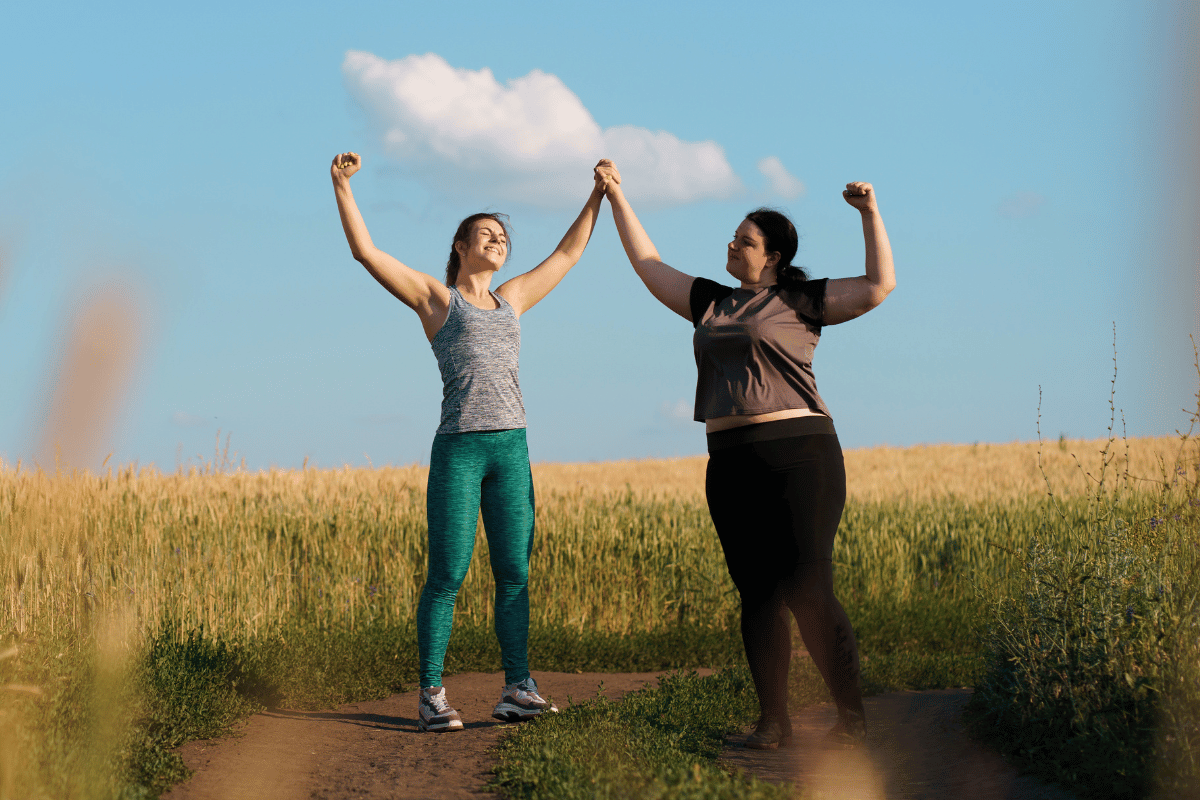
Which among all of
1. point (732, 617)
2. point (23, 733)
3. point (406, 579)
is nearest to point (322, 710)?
point (23, 733)

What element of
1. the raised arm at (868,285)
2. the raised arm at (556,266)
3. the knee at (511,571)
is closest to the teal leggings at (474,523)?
the knee at (511,571)

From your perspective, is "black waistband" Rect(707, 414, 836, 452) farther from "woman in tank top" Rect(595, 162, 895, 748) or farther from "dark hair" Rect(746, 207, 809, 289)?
"dark hair" Rect(746, 207, 809, 289)

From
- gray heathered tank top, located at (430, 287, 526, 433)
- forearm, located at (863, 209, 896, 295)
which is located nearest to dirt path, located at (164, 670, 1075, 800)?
gray heathered tank top, located at (430, 287, 526, 433)

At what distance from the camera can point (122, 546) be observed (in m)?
8.91

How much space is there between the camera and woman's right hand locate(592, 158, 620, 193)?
5297 mm

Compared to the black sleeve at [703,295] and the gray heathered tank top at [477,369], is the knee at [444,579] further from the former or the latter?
the black sleeve at [703,295]

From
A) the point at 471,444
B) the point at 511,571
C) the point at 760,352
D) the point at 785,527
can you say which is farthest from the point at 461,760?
the point at 760,352

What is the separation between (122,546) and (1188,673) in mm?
8464

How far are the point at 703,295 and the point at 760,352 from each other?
509mm

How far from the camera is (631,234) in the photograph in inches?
203

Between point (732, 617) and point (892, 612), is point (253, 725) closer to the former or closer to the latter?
point (732, 617)

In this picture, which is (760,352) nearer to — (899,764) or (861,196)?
(861,196)

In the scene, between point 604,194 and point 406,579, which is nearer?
point 604,194

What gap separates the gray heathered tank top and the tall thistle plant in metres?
2.72
